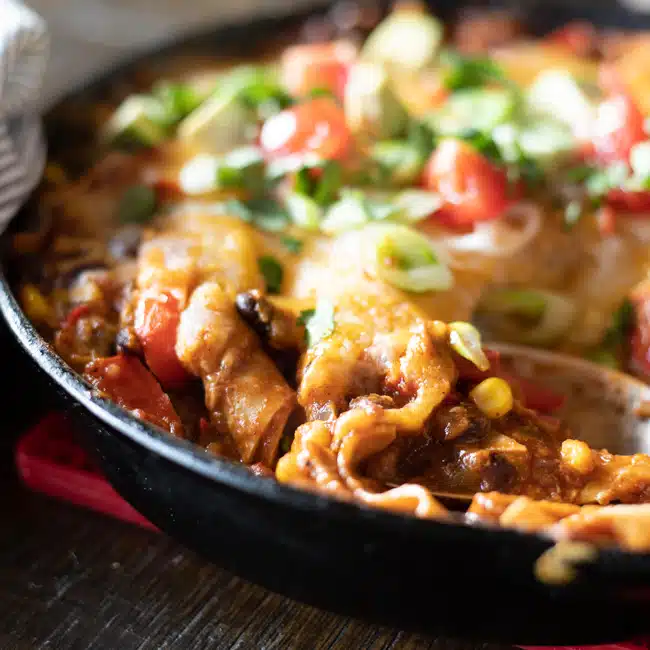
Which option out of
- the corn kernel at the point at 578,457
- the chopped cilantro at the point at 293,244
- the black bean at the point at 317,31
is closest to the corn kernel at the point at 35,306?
the chopped cilantro at the point at 293,244

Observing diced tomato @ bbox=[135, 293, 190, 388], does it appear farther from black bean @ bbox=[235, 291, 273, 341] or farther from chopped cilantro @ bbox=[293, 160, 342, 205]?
chopped cilantro @ bbox=[293, 160, 342, 205]

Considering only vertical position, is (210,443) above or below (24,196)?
below

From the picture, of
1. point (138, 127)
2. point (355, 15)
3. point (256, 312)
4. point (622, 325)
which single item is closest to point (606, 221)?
point (622, 325)

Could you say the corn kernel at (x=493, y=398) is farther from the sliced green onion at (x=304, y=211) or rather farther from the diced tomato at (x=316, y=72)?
the diced tomato at (x=316, y=72)

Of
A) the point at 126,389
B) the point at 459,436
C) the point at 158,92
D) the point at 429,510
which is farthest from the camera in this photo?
the point at 158,92

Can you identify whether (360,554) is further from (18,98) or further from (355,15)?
(355,15)

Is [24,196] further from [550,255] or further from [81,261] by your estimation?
[550,255]

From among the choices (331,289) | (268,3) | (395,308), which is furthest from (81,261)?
(268,3)

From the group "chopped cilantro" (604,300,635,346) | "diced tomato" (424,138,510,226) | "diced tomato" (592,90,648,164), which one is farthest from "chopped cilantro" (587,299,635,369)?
"diced tomato" (592,90,648,164)
